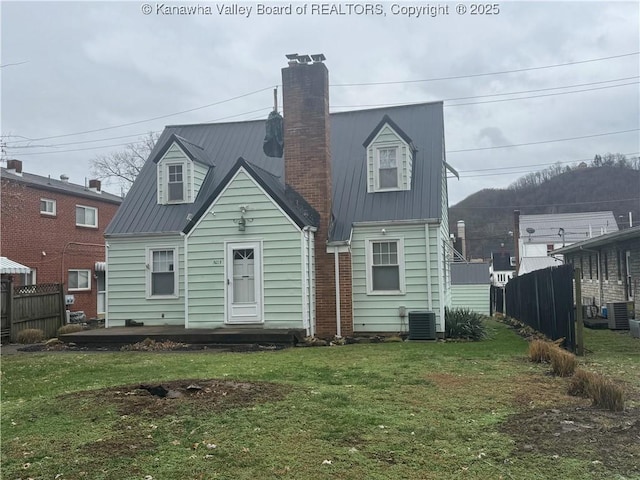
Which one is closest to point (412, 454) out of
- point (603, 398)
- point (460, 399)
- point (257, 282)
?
point (460, 399)

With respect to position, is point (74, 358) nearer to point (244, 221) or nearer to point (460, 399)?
point (244, 221)

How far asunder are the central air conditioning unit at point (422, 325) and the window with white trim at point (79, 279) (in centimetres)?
1738

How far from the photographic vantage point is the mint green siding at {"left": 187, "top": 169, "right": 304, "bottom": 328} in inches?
536

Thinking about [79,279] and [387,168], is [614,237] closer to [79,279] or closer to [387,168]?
[387,168]

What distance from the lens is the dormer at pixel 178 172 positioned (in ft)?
55.0

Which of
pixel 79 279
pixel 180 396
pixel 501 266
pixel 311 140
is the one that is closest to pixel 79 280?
pixel 79 279

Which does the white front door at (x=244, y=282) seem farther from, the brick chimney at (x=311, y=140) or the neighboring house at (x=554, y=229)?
the neighboring house at (x=554, y=229)

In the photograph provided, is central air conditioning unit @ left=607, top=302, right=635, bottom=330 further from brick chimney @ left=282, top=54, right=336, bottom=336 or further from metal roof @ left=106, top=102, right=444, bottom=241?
brick chimney @ left=282, top=54, right=336, bottom=336

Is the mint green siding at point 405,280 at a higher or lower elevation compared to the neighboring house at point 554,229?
lower

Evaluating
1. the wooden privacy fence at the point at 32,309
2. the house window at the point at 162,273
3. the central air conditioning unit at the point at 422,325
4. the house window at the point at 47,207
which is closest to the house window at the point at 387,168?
the central air conditioning unit at the point at 422,325

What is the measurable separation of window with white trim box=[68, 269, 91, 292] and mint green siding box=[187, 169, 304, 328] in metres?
13.2

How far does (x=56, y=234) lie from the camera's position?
78.1ft

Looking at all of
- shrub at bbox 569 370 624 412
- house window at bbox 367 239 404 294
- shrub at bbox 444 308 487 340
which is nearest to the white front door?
house window at bbox 367 239 404 294

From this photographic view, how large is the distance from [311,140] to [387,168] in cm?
234
